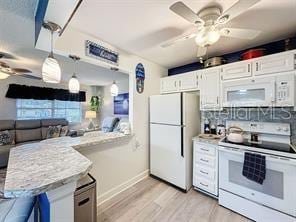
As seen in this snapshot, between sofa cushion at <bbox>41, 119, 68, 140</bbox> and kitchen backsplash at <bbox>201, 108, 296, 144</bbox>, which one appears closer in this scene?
kitchen backsplash at <bbox>201, 108, 296, 144</bbox>

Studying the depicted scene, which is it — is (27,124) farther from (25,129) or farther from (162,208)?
(162,208)

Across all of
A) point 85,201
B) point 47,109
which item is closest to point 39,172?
point 85,201

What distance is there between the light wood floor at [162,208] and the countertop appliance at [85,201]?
1.86ft

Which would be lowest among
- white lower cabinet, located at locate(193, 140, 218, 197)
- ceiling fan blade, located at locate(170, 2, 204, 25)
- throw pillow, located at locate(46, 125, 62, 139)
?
white lower cabinet, located at locate(193, 140, 218, 197)

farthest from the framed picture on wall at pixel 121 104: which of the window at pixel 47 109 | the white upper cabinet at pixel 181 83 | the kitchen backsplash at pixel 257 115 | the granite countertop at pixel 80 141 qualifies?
the kitchen backsplash at pixel 257 115

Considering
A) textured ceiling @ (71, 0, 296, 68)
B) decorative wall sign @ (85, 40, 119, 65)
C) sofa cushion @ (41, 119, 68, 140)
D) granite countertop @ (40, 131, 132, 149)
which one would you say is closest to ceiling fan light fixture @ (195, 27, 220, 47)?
textured ceiling @ (71, 0, 296, 68)

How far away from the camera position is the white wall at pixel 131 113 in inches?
72.3

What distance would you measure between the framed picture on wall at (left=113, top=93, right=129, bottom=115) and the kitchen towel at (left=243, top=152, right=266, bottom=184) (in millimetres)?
3911

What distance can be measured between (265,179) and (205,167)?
758mm

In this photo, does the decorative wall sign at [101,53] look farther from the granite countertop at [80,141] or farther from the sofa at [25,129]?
the sofa at [25,129]

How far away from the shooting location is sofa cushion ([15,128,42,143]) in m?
3.99

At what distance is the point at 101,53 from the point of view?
210 centimetres

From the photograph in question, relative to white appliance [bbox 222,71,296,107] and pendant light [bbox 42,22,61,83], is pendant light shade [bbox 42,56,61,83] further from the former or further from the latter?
white appliance [bbox 222,71,296,107]

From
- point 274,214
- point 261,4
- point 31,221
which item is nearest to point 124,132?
point 31,221
